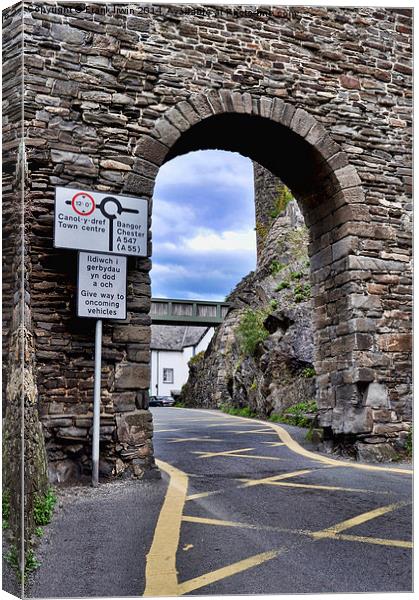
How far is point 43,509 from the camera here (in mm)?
3695

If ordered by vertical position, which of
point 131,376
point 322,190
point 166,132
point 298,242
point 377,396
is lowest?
point 377,396

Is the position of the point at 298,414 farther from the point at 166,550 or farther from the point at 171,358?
the point at 171,358

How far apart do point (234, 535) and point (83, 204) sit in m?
2.70

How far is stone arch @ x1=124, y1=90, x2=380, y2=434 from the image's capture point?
19.0 ft

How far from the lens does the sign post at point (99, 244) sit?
181 inches

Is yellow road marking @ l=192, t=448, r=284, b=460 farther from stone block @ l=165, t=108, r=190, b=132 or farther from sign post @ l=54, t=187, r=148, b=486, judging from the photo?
stone block @ l=165, t=108, r=190, b=132

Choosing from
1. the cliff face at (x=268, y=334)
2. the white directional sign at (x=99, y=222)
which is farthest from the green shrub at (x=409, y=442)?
the cliff face at (x=268, y=334)

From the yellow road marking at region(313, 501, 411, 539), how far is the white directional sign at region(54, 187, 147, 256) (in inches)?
106

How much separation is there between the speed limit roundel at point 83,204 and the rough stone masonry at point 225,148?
0.58 metres

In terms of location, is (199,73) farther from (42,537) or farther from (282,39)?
(42,537)

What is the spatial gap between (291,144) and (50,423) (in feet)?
12.6

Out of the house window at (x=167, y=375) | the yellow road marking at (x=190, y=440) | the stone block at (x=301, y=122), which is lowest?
the house window at (x=167, y=375)

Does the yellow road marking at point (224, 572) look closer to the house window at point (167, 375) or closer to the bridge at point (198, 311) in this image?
the bridge at point (198, 311)

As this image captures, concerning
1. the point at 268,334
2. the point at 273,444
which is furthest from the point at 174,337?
the point at 273,444
